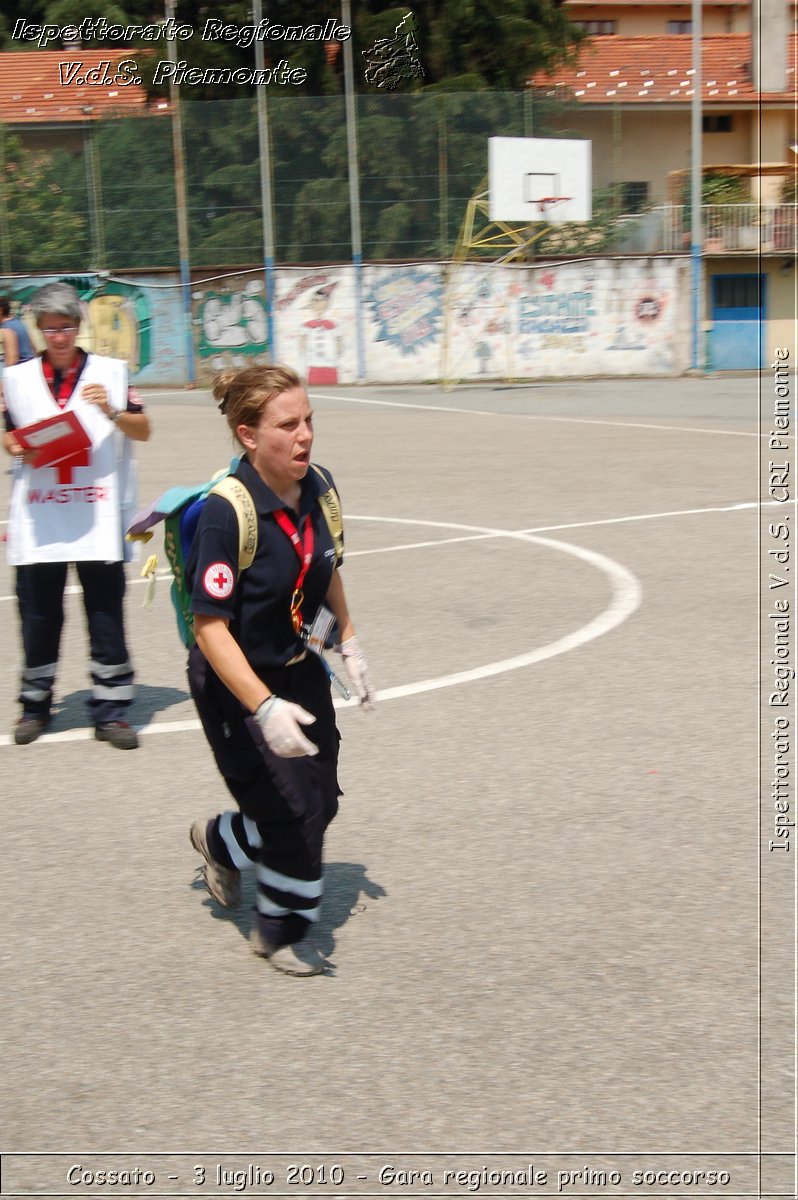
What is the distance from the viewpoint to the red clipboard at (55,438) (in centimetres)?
624

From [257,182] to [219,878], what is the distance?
1219 inches

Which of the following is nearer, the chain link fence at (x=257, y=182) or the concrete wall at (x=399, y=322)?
the chain link fence at (x=257, y=182)

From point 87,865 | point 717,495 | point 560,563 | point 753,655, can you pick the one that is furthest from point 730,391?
point 87,865

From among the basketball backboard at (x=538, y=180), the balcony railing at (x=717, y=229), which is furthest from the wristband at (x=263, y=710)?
the balcony railing at (x=717, y=229)

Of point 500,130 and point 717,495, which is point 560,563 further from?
point 500,130

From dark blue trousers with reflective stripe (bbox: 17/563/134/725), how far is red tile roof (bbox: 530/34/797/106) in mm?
30242

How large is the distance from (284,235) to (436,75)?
20.4ft

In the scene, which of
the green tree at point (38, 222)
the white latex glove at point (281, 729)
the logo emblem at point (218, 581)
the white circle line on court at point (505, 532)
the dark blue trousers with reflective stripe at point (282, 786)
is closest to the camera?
the white latex glove at point (281, 729)

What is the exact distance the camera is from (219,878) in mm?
4488

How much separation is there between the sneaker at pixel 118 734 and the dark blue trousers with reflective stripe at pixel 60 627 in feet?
0.17

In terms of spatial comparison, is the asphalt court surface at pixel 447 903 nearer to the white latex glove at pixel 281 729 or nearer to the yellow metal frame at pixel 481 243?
the white latex glove at pixel 281 729

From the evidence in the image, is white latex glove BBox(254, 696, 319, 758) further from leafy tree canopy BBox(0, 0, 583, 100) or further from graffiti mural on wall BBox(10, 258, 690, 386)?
leafy tree canopy BBox(0, 0, 583, 100)

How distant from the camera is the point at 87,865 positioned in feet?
16.2

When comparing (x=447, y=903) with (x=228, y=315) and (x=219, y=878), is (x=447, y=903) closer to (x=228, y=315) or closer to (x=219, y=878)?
(x=219, y=878)
